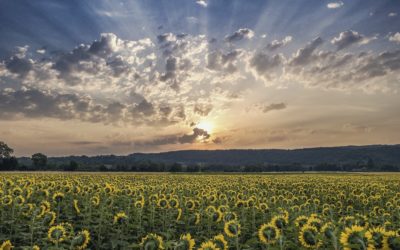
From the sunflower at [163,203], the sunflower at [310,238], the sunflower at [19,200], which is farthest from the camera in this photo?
the sunflower at [163,203]

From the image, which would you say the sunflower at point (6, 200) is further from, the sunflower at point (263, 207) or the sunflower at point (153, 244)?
the sunflower at point (153, 244)

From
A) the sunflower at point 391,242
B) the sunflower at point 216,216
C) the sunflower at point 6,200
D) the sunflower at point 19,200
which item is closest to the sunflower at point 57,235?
the sunflower at point 216,216

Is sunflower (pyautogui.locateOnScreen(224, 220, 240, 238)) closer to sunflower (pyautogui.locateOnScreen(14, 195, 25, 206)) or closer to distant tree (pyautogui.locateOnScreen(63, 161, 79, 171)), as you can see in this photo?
sunflower (pyautogui.locateOnScreen(14, 195, 25, 206))

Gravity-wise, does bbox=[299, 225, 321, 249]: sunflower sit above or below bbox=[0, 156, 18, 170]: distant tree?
below

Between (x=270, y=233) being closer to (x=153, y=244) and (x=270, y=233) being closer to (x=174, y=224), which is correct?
(x=153, y=244)

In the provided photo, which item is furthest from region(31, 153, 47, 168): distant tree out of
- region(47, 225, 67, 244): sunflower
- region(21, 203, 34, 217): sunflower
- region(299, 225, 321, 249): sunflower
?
region(299, 225, 321, 249): sunflower

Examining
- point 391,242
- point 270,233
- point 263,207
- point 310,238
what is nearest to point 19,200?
point 263,207

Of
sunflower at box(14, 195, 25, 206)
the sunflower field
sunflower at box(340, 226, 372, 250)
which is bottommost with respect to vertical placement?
the sunflower field

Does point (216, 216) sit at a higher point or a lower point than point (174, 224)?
higher

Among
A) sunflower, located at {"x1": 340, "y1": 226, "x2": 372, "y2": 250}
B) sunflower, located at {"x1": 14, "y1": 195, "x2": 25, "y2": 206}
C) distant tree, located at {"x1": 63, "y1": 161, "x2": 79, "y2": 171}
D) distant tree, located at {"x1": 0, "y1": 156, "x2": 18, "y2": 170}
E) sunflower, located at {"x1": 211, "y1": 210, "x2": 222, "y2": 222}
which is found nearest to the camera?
sunflower, located at {"x1": 340, "y1": 226, "x2": 372, "y2": 250}

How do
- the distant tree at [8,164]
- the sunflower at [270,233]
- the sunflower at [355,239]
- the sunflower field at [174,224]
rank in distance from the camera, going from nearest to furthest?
1. the sunflower at [355,239]
2. the sunflower field at [174,224]
3. the sunflower at [270,233]
4. the distant tree at [8,164]

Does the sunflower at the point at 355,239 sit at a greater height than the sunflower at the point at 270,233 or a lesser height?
greater

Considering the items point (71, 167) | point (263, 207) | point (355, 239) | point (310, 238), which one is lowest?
point (263, 207)

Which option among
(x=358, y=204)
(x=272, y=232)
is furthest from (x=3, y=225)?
(x=358, y=204)
